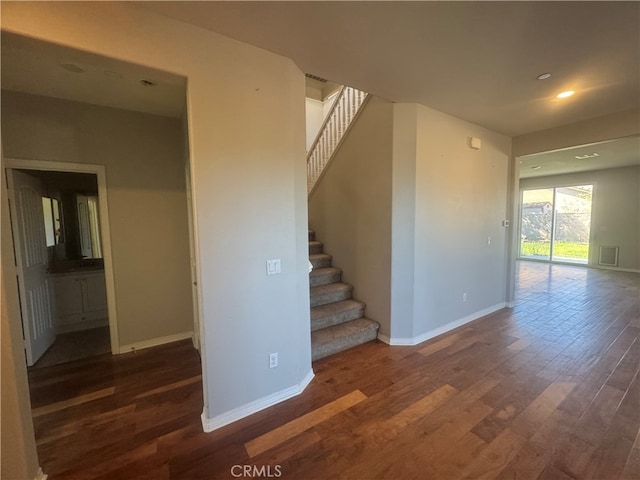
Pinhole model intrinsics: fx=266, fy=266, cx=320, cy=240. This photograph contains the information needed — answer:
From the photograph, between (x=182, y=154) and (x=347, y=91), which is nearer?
(x=182, y=154)

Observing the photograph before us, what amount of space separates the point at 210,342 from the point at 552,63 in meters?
3.44

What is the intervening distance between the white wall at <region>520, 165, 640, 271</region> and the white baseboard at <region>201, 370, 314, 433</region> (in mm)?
9109

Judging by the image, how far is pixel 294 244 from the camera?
7.25ft

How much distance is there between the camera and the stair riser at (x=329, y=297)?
3390 millimetres

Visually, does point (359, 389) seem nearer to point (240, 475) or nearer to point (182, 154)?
point (240, 475)

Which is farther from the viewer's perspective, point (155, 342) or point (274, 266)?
point (155, 342)

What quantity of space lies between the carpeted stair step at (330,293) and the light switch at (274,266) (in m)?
1.34

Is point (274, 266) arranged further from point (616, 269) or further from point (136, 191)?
point (616, 269)

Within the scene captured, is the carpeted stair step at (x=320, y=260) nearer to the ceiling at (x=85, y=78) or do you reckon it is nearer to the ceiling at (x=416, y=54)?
the ceiling at (x=416, y=54)

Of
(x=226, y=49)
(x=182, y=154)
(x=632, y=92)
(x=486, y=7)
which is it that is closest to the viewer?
(x=486, y=7)

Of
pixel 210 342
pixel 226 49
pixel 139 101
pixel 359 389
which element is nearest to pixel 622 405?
pixel 359 389

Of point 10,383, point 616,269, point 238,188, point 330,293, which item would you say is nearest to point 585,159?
point 616,269

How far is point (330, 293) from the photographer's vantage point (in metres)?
3.47

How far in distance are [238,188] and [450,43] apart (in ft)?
6.00
